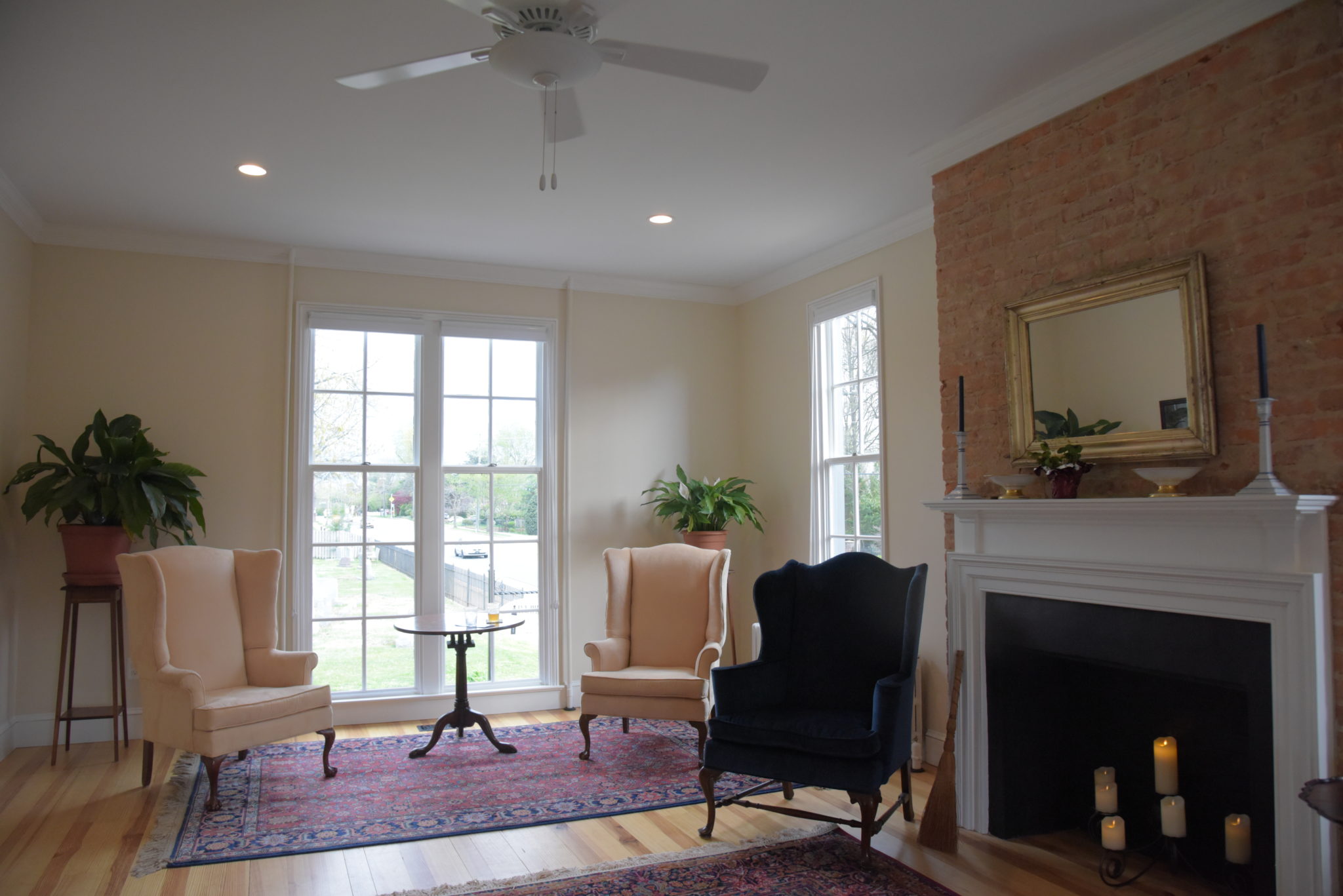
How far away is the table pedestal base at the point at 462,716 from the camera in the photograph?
4715 millimetres

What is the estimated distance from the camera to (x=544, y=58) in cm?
241

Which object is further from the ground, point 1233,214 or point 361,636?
point 1233,214

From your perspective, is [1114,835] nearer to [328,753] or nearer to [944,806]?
[944,806]

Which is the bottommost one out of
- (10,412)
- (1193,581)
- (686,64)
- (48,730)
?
(48,730)

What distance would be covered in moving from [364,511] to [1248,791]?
4661 mm

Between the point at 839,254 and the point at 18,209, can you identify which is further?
the point at 839,254

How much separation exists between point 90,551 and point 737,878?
362 centimetres

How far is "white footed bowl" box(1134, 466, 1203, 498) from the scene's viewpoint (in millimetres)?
2828

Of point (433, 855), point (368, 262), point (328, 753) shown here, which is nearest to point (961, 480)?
point (433, 855)

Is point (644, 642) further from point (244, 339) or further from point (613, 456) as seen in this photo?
point (244, 339)

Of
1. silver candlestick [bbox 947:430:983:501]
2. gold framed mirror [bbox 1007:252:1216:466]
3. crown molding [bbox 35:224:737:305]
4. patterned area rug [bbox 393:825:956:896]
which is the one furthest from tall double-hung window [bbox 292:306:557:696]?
gold framed mirror [bbox 1007:252:1216:466]

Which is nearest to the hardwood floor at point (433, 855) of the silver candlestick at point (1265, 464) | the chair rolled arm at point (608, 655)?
the chair rolled arm at point (608, 655)

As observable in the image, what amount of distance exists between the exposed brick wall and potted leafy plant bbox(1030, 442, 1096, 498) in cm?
9

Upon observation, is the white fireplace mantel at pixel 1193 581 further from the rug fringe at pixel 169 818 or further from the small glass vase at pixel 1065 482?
the rug fringe at pixel 169 818
